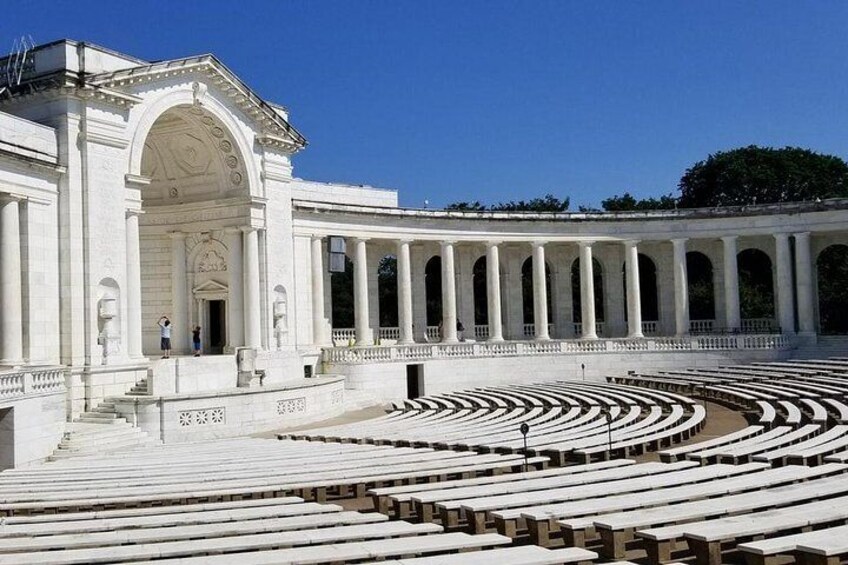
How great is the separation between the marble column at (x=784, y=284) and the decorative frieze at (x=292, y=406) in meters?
34.7

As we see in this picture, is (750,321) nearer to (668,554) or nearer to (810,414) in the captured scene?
(810,414)

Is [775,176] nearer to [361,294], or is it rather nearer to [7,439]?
[361,294]

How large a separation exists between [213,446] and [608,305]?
4376cm

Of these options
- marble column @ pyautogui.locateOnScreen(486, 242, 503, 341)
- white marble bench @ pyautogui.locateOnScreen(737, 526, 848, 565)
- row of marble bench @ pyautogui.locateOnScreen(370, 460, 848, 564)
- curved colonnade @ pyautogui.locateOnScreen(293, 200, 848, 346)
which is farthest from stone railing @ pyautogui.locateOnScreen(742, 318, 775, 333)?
white marble bench @ pyautogui.locateOnScreen(737, 526, 848, 565)

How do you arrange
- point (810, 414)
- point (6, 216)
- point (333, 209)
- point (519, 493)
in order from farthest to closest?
point (333, 209) → point (6, 216) → point (810, 414) → point (519, 493)

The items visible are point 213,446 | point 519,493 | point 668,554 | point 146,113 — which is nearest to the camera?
point 668,554

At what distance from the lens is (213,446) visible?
28719mm

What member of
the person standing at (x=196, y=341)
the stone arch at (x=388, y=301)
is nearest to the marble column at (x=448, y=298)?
the person standing at (x=196, y=341)

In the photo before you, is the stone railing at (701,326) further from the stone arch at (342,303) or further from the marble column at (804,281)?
the stone arch at (342,303)

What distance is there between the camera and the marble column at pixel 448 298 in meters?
57.8

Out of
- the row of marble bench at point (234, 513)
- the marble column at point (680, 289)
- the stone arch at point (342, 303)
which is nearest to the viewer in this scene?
the row of marble bench at point (234, 513)

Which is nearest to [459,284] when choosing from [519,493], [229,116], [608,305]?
[608,305]

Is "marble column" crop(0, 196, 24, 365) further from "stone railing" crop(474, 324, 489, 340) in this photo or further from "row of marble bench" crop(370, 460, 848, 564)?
"stone railing" crop(474, 324, 489, 340)

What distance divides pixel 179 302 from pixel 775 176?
7101 centimetres
